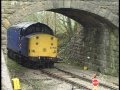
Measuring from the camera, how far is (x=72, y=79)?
1783 centimetres

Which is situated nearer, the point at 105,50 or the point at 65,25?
the point at 105,50

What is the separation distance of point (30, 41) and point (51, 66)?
2500 mm

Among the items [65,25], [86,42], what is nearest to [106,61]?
[86,42]

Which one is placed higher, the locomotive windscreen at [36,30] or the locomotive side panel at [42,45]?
the locomotive windscreen at [36,30]

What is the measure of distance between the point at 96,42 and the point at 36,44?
335 centimetres

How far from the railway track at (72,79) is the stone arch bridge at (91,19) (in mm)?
1782

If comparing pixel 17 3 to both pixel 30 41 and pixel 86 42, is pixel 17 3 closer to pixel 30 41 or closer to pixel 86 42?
pixel 30 41

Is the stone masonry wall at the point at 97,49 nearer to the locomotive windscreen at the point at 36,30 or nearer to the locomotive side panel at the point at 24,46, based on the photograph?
the locomotive windscreen at the point at 36,30

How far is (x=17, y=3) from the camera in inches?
609

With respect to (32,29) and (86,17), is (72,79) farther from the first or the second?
(32,29)

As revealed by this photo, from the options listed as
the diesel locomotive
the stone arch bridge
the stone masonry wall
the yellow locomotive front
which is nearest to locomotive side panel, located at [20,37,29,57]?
the diesel locomotive

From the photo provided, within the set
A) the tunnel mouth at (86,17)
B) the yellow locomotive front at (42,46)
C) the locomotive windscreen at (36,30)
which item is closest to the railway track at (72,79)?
the yellow locomotive front at (42,46)

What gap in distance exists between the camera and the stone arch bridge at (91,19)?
15359 millimetres

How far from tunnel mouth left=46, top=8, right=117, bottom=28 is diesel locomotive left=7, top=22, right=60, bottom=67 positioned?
1.99 m
